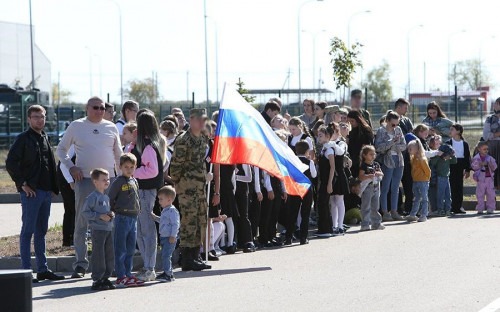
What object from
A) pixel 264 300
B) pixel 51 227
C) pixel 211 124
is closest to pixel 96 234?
pixel 264 300

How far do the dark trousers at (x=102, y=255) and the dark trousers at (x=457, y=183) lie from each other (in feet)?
35.0

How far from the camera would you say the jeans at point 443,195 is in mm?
21922

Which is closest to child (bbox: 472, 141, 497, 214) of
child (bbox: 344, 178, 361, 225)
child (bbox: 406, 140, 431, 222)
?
child (bbox: 406, 140, 431, 222)

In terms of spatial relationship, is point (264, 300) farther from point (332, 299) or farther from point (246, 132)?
point (246, 132)

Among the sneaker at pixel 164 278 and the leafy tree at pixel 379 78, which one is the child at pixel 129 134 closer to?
the sneaker at pixel 164 278

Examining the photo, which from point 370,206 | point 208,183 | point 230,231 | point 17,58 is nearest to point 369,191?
point 370,206

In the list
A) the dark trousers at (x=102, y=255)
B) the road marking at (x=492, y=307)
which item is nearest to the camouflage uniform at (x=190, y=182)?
the dark trousers at (x=102, y=255)

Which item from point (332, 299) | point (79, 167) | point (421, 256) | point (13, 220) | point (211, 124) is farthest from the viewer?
point (13, 220)

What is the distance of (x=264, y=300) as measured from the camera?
A: 11.5 m

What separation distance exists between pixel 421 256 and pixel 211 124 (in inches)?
132

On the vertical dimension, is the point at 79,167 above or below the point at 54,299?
above

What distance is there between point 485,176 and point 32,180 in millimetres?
10948

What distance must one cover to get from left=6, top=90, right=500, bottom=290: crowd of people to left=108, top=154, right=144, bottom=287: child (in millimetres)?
13

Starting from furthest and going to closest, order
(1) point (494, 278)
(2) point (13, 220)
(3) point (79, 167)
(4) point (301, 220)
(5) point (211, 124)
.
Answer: (2) point (13, 220), (4) point (301, 220), (5) point (211, 124), (3) point (79, 167), (1) point (494, 278)
